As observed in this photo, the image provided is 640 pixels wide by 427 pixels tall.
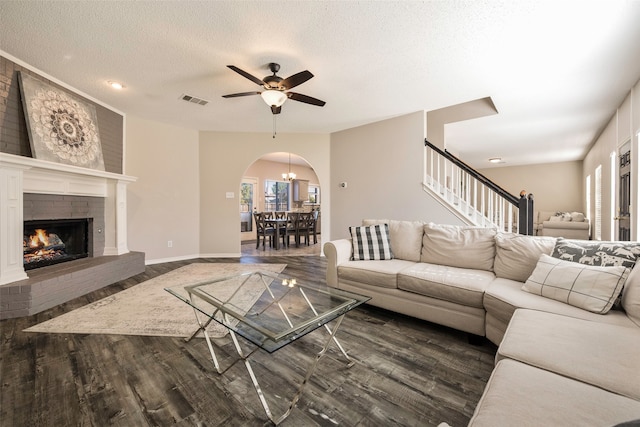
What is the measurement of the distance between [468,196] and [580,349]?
3.10m

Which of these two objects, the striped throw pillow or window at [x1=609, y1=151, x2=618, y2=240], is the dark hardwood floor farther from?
window at [x1=609, y1=151, x2=618, y2=240]

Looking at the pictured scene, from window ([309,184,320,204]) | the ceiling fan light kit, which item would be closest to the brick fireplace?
A: the ceiling fan light kit

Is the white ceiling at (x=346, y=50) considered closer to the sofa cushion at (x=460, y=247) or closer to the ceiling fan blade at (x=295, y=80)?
the ceiling fan blade at (x=295, y=80)

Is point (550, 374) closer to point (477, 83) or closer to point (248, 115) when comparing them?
point (477, 83)

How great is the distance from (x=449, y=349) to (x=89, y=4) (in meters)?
3.81

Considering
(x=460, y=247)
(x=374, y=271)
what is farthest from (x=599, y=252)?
(x=374, y=271)

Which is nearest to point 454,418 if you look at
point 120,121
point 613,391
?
point 613,391

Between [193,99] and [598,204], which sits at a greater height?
[193,99]

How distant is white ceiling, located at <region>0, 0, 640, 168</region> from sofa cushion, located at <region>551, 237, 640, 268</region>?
181 cm

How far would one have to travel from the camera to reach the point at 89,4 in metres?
2.06

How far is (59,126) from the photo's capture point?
10.6 ft

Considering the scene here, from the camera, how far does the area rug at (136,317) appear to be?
2.21m

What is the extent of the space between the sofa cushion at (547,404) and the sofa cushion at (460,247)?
1.67 metres

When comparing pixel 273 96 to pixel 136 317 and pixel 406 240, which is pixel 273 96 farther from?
pixel 136 317
